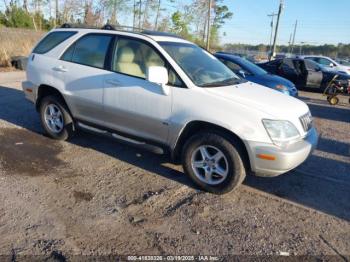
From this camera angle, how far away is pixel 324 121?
8430mm

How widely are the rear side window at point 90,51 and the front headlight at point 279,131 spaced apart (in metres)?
2.48

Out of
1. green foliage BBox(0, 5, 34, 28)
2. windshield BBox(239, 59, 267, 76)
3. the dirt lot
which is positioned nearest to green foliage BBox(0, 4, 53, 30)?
green foliage BBox(0, 5, 34, 28)

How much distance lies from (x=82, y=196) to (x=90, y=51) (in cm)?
225

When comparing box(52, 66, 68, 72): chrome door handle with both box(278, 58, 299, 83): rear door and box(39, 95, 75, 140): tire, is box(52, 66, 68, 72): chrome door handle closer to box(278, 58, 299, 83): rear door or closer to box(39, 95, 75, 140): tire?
box(39, 95, 75, 140): tire

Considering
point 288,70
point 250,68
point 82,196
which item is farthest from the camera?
point 288,70

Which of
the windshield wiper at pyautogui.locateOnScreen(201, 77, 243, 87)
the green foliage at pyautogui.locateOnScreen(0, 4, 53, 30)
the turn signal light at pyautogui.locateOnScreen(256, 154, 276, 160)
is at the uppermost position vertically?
the green foliage at pyautogui.locateOnScreen(0, 4, 53, 30)

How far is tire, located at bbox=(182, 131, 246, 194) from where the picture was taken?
3.83 meters

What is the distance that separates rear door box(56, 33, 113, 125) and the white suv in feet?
0.05

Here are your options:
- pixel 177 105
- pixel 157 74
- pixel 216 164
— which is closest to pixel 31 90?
pixel 157 74

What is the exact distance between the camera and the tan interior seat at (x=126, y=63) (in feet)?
14.7

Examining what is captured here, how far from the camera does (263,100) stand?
4023 mm

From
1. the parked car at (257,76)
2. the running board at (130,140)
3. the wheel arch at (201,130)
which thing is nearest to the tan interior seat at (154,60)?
the wheel arch at (201,130)

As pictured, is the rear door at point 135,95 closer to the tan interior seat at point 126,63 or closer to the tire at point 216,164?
the tan interior seat at point 126,63

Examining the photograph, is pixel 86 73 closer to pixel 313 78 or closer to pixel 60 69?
pixel 60 69
